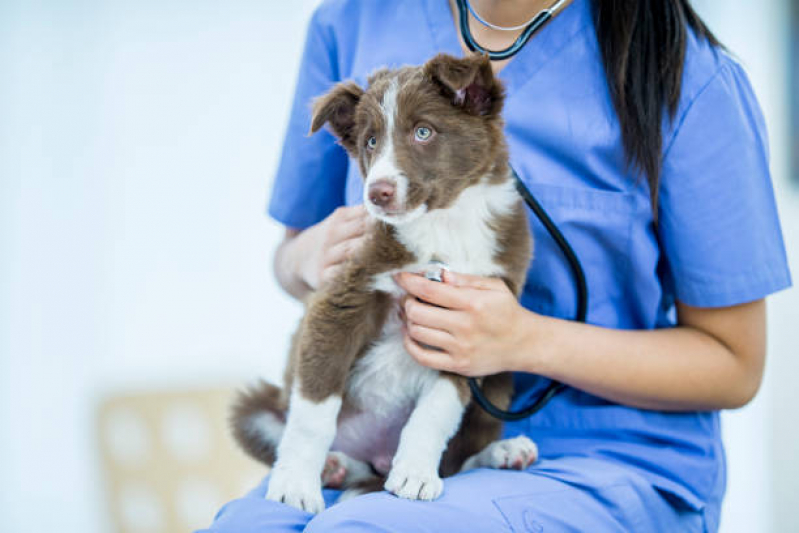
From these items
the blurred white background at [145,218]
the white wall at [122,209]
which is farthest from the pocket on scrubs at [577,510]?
the white wall at [122,209]

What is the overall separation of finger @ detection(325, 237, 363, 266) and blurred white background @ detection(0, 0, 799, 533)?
5.57 feet

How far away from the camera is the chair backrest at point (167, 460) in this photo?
2695mm

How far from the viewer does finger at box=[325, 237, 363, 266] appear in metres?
1.55

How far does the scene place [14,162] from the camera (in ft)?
10.8

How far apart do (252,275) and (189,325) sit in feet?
1.25

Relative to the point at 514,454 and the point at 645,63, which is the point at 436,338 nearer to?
the point at 514,454

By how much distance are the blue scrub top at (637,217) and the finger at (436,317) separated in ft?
0.95

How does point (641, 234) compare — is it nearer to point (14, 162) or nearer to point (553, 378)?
point (553, 378)

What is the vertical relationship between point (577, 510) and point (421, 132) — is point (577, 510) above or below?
below

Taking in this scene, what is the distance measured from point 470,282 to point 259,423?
651mm

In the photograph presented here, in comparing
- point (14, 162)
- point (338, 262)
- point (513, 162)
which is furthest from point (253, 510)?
point (14, 162)

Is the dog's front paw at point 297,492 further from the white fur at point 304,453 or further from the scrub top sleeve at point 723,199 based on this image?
the scrub top sleeve at point 723,199

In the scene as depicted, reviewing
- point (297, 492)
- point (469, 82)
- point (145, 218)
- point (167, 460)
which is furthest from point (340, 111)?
point (145, 218)

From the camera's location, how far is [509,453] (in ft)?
4.85
